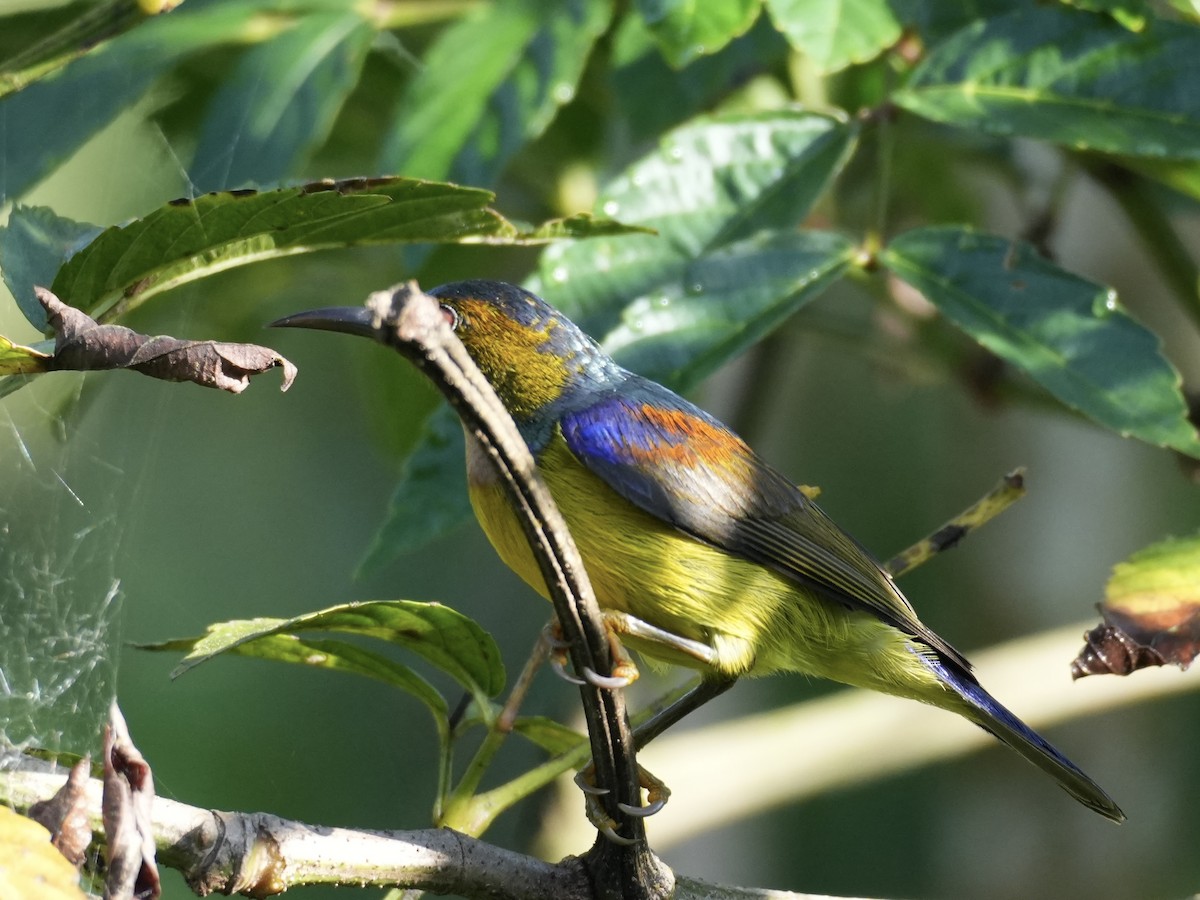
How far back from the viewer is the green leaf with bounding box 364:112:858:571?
2.53 meters

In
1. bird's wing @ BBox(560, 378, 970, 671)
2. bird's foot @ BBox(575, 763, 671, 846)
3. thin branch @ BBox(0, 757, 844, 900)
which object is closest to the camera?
thin branch @ BBox(0, 757, 844, 900)

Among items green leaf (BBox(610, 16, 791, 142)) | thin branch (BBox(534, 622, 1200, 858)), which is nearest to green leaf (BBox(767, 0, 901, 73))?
green leaf (BBox(610, 16, 791, 142))

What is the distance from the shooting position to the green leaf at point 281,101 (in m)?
2.82

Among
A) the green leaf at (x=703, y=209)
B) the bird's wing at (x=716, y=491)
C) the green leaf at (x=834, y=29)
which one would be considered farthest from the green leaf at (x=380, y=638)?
the green leaf at (x=834, y=29)

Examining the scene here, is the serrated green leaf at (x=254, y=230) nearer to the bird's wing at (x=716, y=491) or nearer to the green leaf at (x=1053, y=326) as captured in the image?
the bird's wing at (x=716, y=491)

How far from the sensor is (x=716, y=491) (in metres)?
2.59

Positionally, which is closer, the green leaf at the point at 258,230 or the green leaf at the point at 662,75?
the green leaf at the point at 258,230

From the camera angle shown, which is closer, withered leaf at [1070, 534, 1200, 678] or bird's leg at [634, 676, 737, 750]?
withered leaf at [1070, 534, 1200, 678]

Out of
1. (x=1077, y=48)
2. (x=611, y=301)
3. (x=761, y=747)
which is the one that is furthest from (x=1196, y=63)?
(x=761, y=747)

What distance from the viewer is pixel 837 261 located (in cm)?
262

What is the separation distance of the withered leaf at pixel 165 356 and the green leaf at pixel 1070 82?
1791 millimetres

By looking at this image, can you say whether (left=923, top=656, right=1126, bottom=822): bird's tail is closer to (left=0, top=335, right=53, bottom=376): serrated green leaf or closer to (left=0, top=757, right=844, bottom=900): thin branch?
(left=0, top=757, right=844, bottom=900): thin branch

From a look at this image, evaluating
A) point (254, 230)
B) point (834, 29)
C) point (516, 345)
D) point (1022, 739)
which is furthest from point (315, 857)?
point (834, 29)

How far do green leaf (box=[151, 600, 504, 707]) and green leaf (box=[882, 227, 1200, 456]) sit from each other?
3.78 feet
